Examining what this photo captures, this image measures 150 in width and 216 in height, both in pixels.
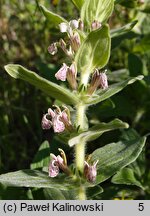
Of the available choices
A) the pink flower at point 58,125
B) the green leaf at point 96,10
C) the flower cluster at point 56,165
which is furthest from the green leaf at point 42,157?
the green leaf at point 96,10

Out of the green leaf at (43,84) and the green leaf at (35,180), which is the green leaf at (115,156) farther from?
the green leaf at (43,84)

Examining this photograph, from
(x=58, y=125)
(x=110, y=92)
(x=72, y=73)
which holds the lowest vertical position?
(x=58, y=125)

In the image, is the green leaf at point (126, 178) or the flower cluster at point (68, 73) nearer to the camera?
the flower cluster at point (68, 73)

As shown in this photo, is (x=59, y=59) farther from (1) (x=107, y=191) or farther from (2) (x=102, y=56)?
(2) (x=102, y=56)

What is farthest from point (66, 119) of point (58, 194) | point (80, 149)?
point (58, 194)

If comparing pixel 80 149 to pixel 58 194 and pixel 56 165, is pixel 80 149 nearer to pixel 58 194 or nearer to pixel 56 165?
pixel 56 165

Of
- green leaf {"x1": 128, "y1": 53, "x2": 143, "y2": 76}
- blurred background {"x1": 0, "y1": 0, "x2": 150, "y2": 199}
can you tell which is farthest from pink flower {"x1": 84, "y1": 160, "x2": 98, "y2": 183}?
green leaf {"x1": 128, "y1": 53, "x2": 143, "y2": 76}
